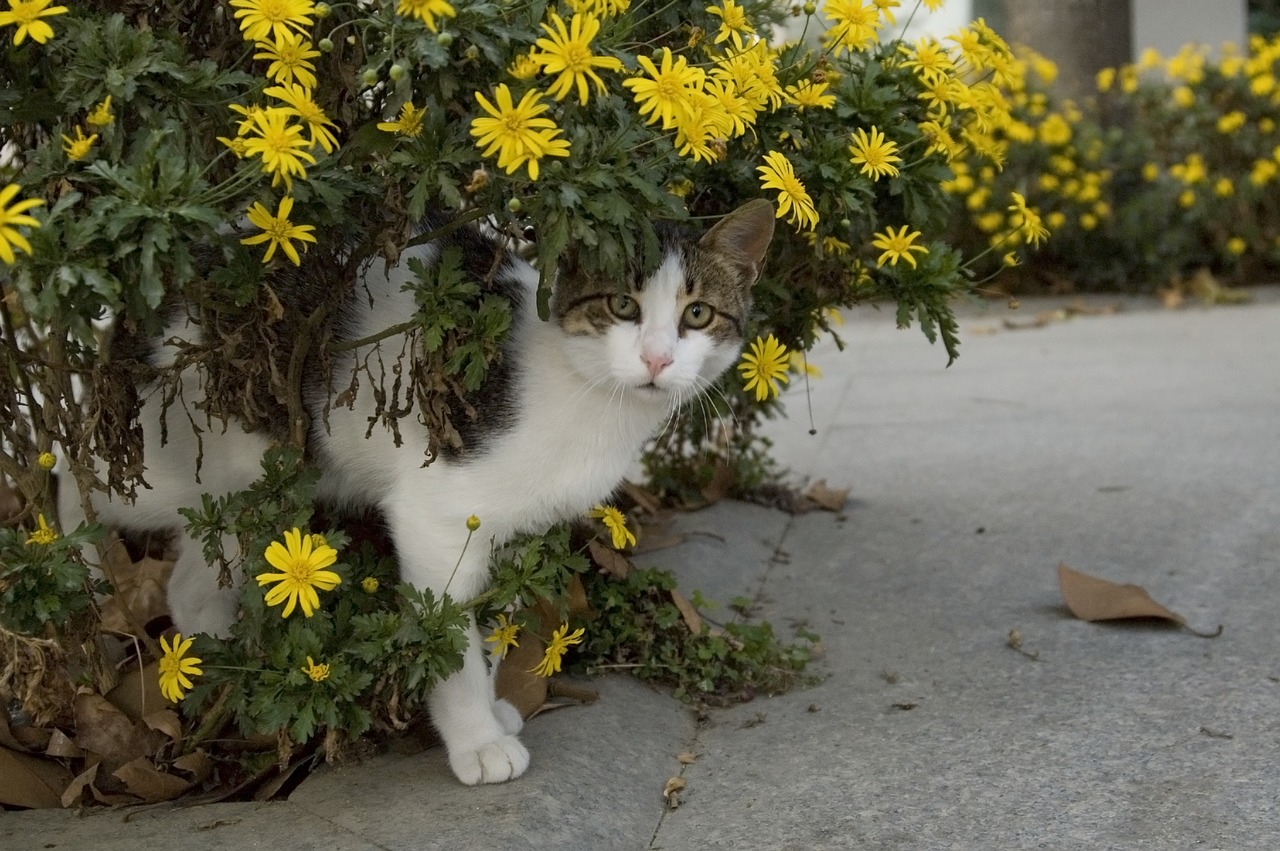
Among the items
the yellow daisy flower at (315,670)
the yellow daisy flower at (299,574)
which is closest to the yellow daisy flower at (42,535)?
the yellow daisy flower at (299,574)

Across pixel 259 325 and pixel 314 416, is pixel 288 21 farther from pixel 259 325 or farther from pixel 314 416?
pixel 314 416

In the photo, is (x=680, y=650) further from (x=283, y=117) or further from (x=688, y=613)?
(x=283, y=117)

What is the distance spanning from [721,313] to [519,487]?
54cm

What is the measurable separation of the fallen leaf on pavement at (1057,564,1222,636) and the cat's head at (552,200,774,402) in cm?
127

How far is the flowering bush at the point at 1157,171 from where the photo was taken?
8047mm

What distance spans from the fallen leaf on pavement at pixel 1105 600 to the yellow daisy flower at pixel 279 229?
7.20ft

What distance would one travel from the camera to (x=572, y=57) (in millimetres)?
1968

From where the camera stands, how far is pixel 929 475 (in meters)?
A: 4.76

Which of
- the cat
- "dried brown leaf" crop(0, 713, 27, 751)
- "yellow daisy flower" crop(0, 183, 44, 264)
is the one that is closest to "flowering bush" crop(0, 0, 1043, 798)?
"yellow daisy flower" crop(0, 183, 44, 264)

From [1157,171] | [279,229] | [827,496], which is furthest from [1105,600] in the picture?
[1157,171]

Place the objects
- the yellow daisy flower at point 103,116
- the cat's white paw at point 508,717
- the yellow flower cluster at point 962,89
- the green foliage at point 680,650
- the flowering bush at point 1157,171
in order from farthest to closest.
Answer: the flowering bush at point 1157,171, the green foliage at point 680,650, the yellow flower cluster at point 962,89, the cat's white paw at point 508,717, the yellow daisy flower at point 103,116

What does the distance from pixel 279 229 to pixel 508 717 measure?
1.19 metres

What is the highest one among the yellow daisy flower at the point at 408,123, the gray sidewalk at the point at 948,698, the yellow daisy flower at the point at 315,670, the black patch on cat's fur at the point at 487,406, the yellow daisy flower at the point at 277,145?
the yellow daisy flower at the point at 408,123

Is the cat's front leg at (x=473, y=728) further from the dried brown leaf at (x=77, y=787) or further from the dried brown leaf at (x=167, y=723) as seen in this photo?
the dried brown leaf at (x=77, y=787)
